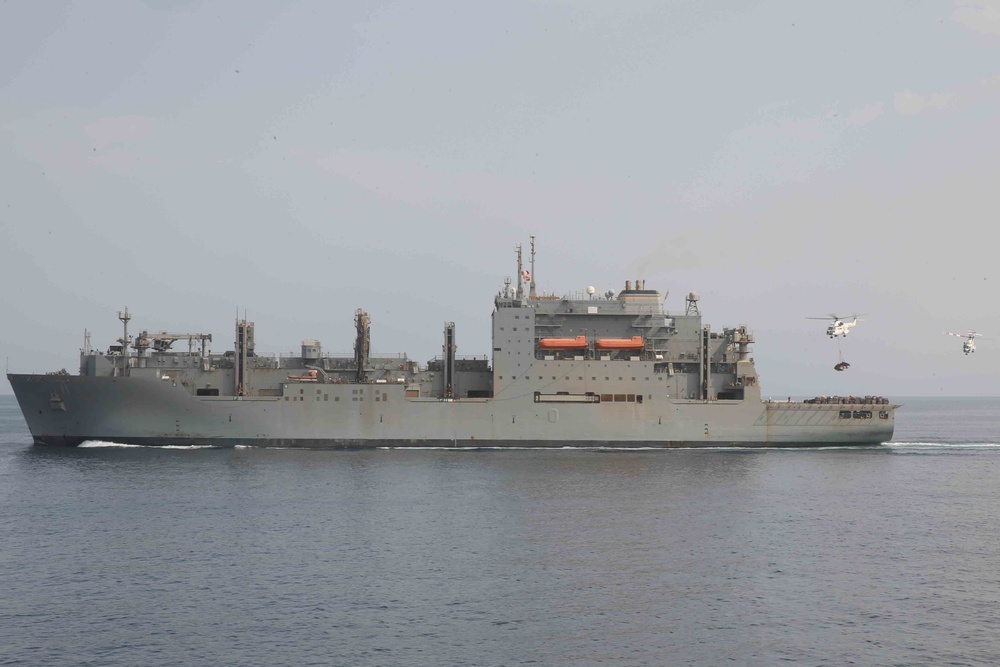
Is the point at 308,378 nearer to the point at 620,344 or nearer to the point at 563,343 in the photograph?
the point at 563,343

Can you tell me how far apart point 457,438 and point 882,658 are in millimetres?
29230

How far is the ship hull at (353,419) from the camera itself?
44.5m

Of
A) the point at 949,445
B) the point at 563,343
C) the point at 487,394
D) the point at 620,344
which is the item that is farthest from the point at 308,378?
the point at 949,445

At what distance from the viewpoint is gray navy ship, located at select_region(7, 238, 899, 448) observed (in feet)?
147

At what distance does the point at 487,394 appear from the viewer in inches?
1890

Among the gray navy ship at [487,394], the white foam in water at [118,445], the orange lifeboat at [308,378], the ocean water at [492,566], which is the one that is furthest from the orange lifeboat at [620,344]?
the white foam in water at [118,445]

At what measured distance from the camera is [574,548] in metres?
25.5

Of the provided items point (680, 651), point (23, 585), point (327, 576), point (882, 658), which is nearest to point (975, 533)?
point (882, 658)

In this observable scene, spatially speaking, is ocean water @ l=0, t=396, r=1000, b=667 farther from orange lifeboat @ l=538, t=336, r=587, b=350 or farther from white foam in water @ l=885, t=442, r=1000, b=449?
white foam in water @ l=885, t=442, r=1000, b=449

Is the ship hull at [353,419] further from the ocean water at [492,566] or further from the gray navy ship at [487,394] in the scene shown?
the ocean water at [492,566]

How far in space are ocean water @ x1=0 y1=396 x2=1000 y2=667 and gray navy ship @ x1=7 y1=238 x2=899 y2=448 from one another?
215 inches

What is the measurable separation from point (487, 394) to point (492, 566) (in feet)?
80.3

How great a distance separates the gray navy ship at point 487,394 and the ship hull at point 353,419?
63mm

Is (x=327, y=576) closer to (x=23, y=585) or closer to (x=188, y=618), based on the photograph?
(x=188, y=618)
